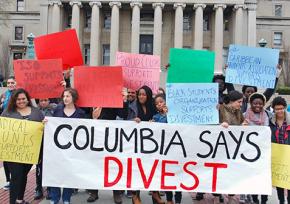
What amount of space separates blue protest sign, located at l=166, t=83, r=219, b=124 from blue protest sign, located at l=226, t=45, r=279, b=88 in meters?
1.54

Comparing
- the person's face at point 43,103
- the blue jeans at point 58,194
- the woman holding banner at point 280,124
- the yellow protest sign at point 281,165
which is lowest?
the blue jeans at point 58,194

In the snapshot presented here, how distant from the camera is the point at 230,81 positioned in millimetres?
8594

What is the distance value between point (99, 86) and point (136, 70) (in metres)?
1.19

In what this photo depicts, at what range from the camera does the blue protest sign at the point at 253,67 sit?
28.1 feet

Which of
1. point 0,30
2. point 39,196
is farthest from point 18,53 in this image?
point 39,196

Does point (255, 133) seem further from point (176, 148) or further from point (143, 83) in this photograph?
point (143, 83)

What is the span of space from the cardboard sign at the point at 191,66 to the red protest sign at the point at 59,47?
2.01m

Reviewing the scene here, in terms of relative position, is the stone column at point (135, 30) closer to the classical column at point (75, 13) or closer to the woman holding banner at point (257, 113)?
the classical column at point (75, 13)

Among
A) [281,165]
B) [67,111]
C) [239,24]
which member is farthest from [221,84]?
[239,24]

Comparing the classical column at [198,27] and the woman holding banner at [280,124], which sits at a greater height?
the classical column at [198,27]

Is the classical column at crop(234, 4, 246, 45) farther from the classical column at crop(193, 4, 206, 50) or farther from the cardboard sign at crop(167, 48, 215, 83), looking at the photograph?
the cardboard sign at crop(167, 48, 215, 83)

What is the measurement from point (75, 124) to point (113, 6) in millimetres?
45515

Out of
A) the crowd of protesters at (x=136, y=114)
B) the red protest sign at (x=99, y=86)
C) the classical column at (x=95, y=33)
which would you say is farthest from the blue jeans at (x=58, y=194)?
the classical column at (x=95, y=33)

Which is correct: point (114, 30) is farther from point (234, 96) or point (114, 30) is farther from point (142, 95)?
point (234, 96)
